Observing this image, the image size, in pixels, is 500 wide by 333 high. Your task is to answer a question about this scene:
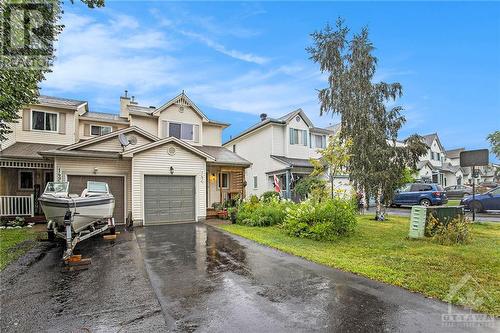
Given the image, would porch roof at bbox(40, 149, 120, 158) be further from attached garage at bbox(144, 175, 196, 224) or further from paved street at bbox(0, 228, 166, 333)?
paved street at bbox(0, 228, 166, 333)

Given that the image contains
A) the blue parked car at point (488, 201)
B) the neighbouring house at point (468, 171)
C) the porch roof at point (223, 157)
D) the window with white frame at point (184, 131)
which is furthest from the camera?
the neighbouring house at point (468, 171)

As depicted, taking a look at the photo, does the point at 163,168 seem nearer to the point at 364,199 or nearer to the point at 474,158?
the point at 364,199

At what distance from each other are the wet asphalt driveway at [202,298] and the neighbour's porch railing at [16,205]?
8779 mm

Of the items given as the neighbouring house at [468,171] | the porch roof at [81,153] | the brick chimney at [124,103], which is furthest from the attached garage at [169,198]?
the neighbouring house at [468,171]

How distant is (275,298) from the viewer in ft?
15.0

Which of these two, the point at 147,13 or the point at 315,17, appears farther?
the point at 315,17

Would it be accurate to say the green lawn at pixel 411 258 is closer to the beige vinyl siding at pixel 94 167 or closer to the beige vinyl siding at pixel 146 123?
the beige vinyl siding at pixel 94 167

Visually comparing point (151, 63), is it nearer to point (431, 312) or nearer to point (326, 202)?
point (326, 202)

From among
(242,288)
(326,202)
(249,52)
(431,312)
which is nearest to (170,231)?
(326,202)

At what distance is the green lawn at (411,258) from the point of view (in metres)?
4.97

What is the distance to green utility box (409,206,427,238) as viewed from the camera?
30.3 feet

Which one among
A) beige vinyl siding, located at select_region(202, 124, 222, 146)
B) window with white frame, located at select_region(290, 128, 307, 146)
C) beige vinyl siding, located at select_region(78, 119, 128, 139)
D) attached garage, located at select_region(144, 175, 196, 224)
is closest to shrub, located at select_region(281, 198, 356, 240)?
attached garage, located at select_region(144, 175, 196, 224)

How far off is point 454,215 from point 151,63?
58.6ft

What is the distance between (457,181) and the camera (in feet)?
152
